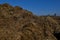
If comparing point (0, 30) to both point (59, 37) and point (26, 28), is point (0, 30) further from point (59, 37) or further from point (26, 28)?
point (59, 37)

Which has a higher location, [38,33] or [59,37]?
[38,33]

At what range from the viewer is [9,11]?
25.7 metres

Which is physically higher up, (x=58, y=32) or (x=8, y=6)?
(x=8, y=6)

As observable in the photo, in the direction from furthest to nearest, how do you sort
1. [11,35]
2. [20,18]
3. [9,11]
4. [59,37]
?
[59,37] → [9,11] → [20,18] → [11,35]

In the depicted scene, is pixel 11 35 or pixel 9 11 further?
pixel 9 11

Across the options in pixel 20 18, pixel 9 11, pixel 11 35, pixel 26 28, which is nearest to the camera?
pixel 11 35

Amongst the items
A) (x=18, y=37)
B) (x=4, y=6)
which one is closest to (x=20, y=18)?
(x=4, y=6)

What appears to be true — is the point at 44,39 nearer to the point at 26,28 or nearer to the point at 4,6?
the point at 26,28

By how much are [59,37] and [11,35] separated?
12844 mm

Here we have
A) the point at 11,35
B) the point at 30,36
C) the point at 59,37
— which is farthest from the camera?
the point at 59,37

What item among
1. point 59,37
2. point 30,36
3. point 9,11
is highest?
point 9,11

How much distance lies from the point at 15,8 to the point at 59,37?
28.3 ft

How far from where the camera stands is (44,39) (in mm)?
21891

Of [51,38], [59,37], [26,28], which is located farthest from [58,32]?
[26,28]
